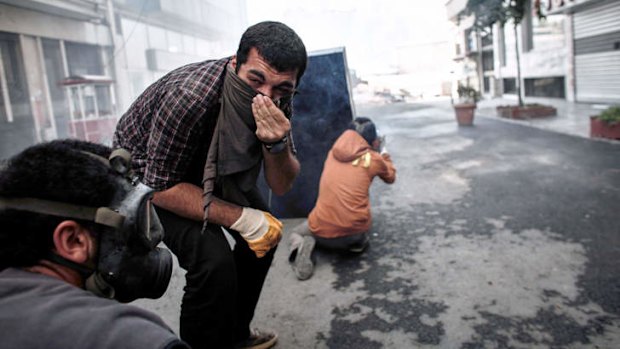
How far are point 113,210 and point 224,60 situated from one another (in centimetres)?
119

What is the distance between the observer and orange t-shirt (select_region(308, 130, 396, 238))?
146 inches

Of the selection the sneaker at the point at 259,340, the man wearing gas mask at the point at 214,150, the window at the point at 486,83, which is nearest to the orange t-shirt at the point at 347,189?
the sneaker at the point at 259,340

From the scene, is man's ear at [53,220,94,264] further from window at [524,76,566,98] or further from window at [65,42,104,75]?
window at [524,76,566,98]

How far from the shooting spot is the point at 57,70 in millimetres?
14789

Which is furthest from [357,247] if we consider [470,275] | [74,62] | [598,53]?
[74,62]

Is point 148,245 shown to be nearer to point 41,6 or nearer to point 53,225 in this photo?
point 53,225

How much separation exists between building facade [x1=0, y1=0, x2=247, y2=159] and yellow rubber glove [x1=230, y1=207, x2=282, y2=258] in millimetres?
10351

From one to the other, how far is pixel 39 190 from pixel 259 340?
5.88 ft

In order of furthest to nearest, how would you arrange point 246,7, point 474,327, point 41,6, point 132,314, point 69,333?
point 246,7 < point 41,6 < point 474,327 < point 132,314 < point 69,333

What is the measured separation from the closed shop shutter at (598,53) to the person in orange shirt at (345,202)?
41.9 ft

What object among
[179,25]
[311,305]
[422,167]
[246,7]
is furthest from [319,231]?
[246,7]

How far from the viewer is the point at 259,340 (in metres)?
2.54

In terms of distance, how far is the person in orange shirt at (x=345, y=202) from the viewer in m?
3.71

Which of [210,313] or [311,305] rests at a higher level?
[210,313]
